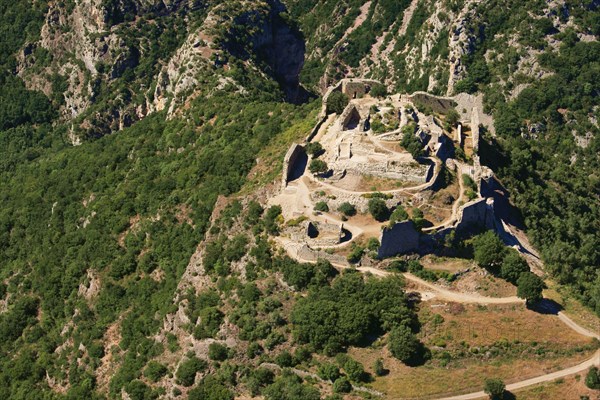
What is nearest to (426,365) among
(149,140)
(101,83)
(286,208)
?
(286,208)

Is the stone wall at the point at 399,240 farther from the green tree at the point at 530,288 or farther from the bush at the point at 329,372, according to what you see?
the bush at the point at 329,372

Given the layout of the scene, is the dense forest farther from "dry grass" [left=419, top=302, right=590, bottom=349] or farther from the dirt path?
the dirt path

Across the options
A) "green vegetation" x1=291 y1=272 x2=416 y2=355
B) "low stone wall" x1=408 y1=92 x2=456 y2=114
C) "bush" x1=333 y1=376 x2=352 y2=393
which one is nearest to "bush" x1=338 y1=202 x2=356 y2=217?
"green vegetation" x1=291 y1=272 x2=416 y2=355

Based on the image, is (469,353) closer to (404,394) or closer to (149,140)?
(404,394)

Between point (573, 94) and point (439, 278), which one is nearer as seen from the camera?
point (439, 278)

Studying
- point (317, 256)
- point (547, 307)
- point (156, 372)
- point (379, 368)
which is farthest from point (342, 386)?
point (547, 307)

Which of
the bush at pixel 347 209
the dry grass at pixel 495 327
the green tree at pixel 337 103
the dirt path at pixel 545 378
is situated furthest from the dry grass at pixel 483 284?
the green tree at pixel 337 103
